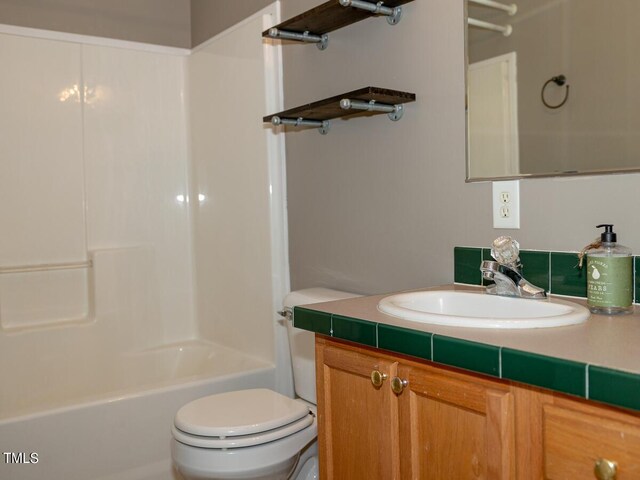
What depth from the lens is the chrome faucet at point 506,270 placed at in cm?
150

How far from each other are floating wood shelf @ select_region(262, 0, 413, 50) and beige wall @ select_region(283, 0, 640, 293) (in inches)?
1.5

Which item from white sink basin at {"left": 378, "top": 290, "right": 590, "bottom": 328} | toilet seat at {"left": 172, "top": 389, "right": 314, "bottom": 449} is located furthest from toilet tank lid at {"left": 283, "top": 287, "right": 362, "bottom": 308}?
white sink basin at {"left": 378, "top": 290, "right": 590, "bottom": 328}

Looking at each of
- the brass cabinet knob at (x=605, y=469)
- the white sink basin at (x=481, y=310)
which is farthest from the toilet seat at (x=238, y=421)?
the brass cabinet knob at (x=605, y=469)

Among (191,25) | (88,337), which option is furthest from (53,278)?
(191,25)

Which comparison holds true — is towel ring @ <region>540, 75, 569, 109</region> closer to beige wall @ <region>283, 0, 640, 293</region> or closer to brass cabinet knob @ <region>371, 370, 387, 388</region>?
beige wall @ <region>283, 0, 640, 293</region>

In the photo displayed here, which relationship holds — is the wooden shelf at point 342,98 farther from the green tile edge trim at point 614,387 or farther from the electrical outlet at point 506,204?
the green tile edge trim at point 614,387

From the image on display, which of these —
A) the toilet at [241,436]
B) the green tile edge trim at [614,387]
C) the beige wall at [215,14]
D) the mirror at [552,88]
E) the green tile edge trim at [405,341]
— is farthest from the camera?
the beige wall at [215,14]

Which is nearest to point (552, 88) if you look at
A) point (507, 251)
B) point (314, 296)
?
point (507, 251)

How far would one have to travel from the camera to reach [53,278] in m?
2.87

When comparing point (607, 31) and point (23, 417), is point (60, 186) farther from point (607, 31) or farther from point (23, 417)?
point (607, 31)

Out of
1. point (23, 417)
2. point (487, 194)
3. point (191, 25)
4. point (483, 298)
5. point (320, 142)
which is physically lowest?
point (23, 417)

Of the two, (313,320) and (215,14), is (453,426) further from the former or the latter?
(215,14)

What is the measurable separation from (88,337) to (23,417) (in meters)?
0.90

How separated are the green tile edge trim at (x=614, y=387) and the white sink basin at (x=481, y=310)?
265mm
